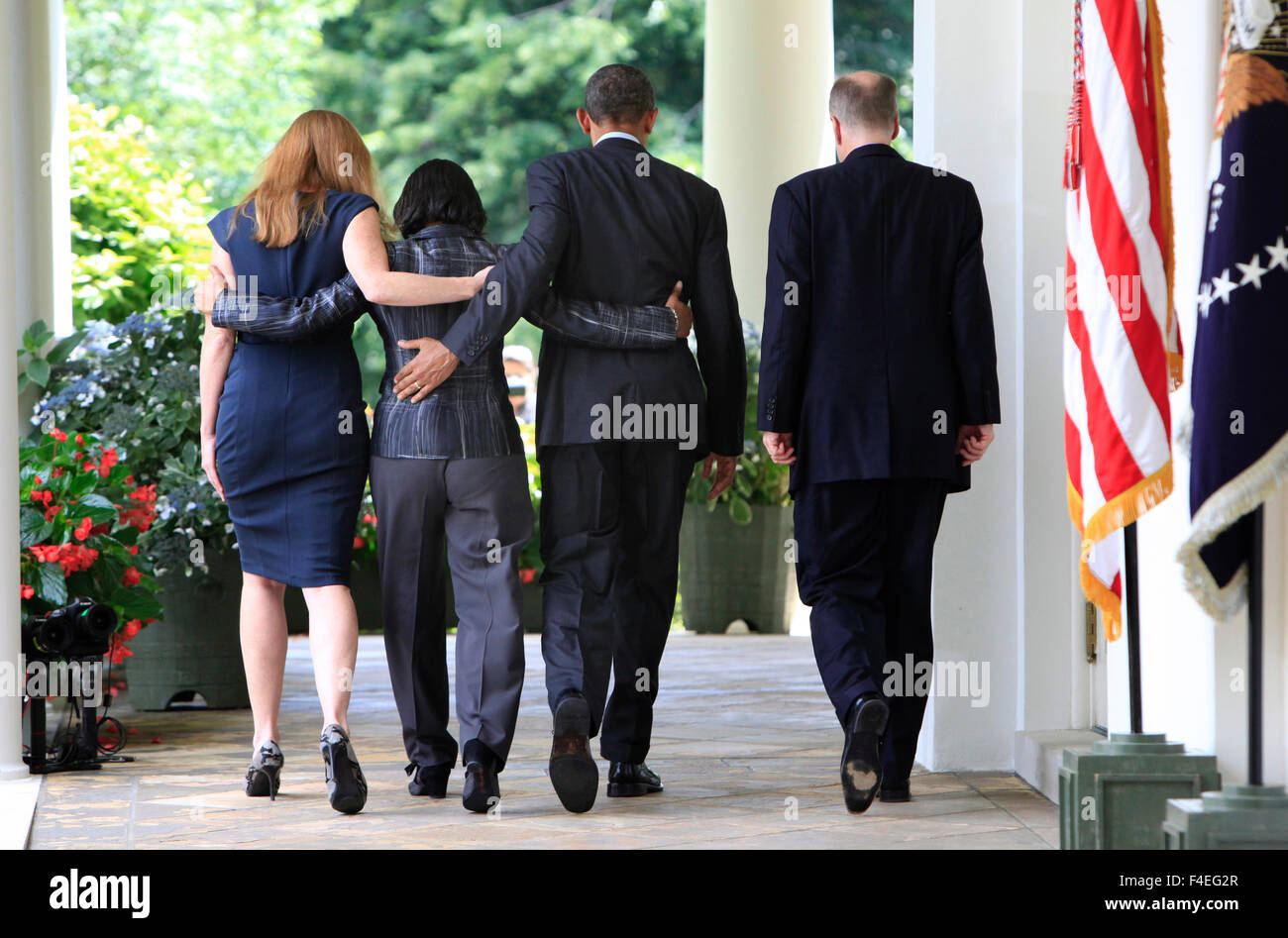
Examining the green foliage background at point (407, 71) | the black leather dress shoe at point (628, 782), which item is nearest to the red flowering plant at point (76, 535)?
the black leather dress shoe at point (628, 782)

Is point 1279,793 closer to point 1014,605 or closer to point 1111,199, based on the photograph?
point 1111,199

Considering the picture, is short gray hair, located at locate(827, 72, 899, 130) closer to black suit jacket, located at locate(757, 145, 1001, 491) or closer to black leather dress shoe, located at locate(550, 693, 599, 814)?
black suit jacket, located at locate(757, 145, 1001, 491)

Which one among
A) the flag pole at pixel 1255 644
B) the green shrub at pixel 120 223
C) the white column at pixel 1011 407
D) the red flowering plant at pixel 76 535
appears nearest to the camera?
the flag pole at pixel 1255 644

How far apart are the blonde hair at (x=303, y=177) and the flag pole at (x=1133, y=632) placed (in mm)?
2083

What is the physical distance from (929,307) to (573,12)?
601 inches

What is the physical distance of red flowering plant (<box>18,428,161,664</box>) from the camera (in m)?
5.23

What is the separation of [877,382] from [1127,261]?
900 mm

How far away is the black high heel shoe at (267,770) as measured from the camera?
434 centimetres

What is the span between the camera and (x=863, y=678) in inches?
162

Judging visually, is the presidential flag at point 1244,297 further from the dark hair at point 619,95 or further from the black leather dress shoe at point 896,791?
the dark hair at point 619,95

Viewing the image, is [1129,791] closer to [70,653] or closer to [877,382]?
[877,382]

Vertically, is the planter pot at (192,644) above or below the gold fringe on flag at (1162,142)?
below

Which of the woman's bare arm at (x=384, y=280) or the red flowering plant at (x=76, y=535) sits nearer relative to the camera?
the woman's bare arm at (x=384, y=280)
